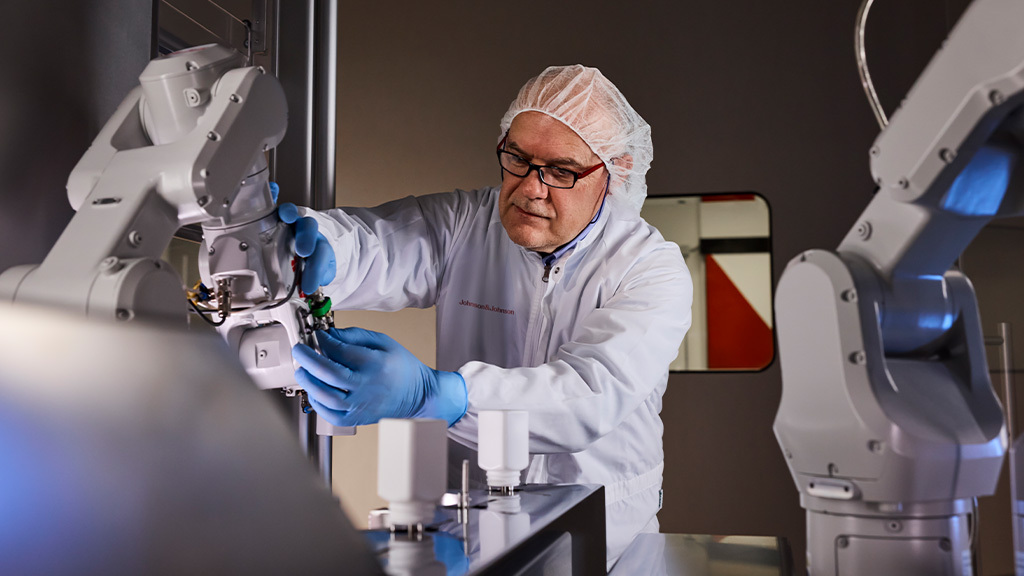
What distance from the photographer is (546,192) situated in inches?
69.1

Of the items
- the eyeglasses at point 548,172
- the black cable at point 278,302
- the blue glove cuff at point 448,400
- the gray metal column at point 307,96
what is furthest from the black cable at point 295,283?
the eyeglasses at point 548,172

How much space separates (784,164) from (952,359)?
2.48m

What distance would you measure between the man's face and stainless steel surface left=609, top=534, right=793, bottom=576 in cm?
71

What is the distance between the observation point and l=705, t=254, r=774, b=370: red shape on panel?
10.2ft

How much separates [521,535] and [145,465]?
0.44 meters

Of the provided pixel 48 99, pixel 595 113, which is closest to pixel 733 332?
pixel 595 113

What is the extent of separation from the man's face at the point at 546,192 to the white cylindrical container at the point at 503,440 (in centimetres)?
76

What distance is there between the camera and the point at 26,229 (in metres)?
0.88

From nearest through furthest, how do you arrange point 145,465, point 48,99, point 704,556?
point 145,465, point 48,99, point 704,556

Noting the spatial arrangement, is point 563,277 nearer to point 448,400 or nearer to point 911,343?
point 448,400

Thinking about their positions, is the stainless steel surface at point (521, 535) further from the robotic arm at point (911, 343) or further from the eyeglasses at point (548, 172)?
the eyeglasses at point (548, 172)

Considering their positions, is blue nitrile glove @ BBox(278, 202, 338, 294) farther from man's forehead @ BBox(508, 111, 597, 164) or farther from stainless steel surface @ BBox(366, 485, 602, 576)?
man's forehead @ BBox(508, 111, 597, 164)

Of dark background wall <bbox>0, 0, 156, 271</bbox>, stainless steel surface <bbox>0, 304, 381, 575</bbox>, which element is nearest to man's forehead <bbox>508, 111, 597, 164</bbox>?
dark background wall <bbox>0, 0, 156, 271</bbox>

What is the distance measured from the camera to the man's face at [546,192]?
1.75 metres
